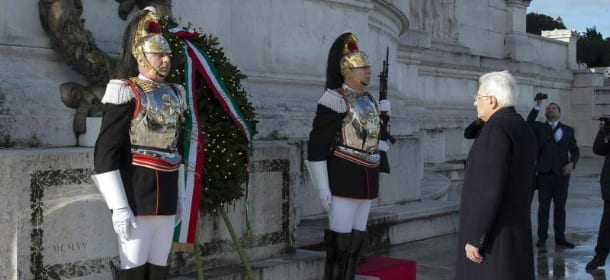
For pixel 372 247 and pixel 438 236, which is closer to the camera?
pixel 372 247

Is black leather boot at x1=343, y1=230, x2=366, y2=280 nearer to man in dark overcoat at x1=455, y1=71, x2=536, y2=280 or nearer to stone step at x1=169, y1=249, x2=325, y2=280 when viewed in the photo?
stone step at x1=169, y1=249, x2=325, y2=280

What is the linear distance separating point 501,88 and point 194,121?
193 centimetres

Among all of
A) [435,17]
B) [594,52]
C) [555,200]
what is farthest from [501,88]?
[594,52]

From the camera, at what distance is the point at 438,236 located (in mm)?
9844

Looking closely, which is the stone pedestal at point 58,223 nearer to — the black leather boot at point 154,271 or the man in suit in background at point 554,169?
the black leather boot at point 154,271

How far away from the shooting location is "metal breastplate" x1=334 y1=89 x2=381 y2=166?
6.10 m

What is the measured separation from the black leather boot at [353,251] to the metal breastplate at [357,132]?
53 cm

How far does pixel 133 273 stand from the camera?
4660mm

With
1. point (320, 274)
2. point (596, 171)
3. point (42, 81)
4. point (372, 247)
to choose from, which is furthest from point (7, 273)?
point (596, 171)

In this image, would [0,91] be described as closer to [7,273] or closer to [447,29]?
[7,273]

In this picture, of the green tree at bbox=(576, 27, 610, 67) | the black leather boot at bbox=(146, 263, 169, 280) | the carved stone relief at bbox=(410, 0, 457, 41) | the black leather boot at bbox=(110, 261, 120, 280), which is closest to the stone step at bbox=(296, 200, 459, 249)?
the black leather boot at bbox=(110, 261, 120, 280)

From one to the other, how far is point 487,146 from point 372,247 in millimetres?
4316

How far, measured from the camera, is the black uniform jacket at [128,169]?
4492 millimetres

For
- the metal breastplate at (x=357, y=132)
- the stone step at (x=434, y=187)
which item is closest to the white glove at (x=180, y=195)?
the metal breastplate at (x=357, y=132)
